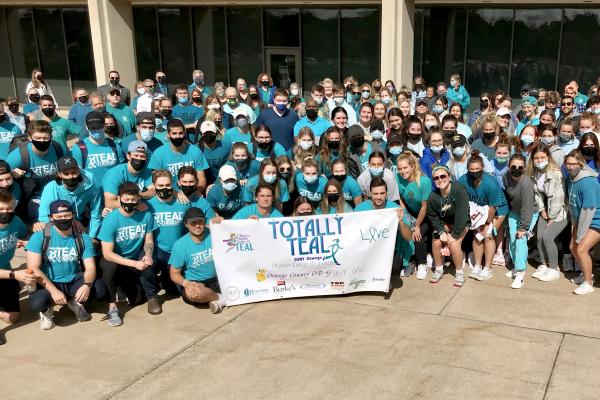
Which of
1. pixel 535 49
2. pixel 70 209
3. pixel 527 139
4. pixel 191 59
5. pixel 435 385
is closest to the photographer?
pixel 435 385

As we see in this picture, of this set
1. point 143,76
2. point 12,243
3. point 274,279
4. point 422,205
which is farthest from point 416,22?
point 12,243

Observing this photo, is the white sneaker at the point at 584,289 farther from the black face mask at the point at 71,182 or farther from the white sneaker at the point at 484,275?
the black face mask at the point at 71,182

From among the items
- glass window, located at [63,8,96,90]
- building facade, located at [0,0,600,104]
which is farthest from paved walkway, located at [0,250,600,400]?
glass window, located at [63,8,96,90]

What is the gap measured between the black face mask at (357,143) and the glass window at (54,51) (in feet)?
60.3

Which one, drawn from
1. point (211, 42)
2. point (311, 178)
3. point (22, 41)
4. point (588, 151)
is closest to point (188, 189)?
point (311, 178)

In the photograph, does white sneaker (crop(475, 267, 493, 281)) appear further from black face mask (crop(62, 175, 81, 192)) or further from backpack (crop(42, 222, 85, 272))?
black face mask (crop(62, 175, 81, 192))

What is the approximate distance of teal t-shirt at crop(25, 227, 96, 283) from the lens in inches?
233

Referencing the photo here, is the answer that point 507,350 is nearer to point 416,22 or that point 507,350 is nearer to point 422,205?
point 422,205

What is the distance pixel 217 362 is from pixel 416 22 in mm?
15723

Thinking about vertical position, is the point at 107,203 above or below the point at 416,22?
below

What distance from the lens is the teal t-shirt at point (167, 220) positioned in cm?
644

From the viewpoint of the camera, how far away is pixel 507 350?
17.4 ft

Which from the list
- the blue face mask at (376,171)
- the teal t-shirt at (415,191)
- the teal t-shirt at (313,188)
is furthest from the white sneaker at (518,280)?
the teal t-shirt at (313,188)

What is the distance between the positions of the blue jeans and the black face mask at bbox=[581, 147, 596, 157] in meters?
0.91
